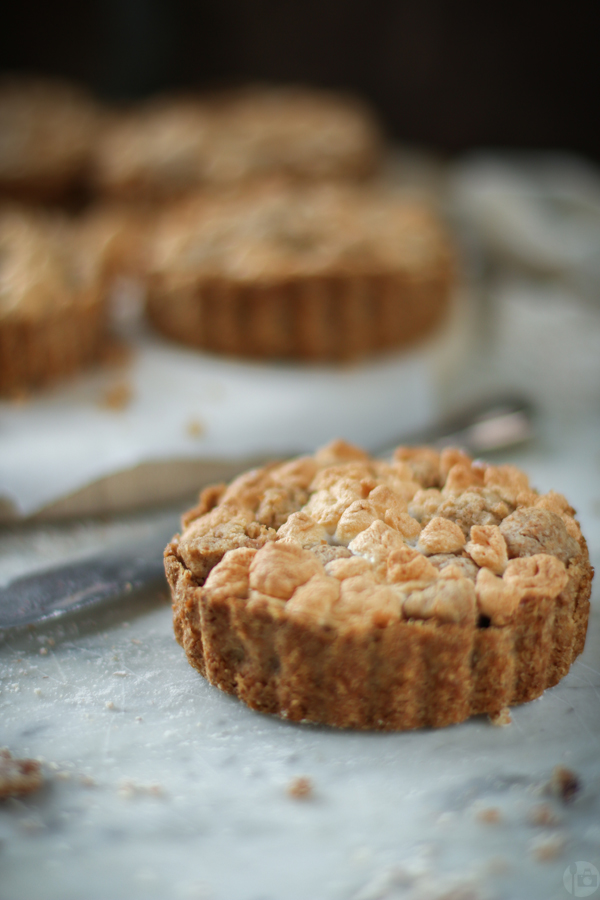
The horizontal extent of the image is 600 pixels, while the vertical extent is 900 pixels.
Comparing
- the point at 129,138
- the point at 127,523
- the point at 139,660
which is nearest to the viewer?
the point at 139,660

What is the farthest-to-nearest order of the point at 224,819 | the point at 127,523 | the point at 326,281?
1. the point at 326,281
2. the point at 127,523
3. the point at 224,819

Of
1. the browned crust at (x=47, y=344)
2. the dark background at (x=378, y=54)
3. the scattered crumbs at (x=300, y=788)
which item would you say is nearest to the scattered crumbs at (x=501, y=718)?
the scattered crumbs at (x=300, y=788)

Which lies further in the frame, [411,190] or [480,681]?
[411,190]

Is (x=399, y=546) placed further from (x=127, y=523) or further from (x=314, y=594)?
(x=127, y=523)

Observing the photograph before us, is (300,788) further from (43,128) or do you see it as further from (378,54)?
(378,54)

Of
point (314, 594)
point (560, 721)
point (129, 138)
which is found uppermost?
point (129, 138)

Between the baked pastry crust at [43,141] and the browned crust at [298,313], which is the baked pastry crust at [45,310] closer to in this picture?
the browned crust at [298,313]

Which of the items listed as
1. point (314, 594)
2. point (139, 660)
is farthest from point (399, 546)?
point (139, 660)
